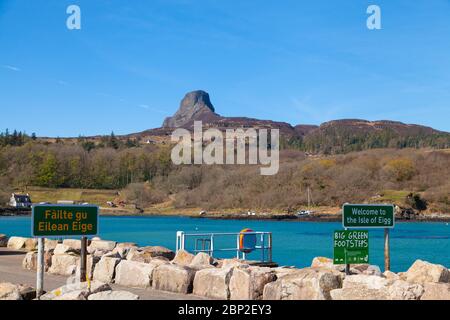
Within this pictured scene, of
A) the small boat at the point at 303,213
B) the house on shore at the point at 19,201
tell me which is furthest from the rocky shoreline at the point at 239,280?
the house on shore at the point at 19,201

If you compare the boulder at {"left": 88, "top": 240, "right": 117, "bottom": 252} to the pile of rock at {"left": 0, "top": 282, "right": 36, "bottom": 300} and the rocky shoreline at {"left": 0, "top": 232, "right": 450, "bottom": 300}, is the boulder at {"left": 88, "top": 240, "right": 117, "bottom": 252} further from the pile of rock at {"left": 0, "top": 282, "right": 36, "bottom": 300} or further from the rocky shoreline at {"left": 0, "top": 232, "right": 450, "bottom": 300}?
the pile of rock at {"left": 0, "top": 282, "right": 36, "bottom": 300}

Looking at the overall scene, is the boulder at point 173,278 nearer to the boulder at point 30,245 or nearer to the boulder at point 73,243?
the boulder at point 73,243

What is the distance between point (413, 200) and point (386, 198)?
7923mm

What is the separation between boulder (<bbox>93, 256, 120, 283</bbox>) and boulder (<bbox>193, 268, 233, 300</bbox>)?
3.31 meters

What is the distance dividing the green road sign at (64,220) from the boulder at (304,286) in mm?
4171

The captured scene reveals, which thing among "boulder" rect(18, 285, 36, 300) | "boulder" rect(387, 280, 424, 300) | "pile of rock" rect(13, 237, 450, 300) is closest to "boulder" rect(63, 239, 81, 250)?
"pile of rock" rect(13, 237, 450, 300)

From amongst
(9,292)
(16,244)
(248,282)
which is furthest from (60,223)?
(16,244)

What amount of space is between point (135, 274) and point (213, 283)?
286 centimetres

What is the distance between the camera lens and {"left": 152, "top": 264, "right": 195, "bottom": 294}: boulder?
51.3 ft

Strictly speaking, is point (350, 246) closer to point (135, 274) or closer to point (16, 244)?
point (135, 274)

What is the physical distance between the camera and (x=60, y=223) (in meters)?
14.0

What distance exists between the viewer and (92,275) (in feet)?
60.8

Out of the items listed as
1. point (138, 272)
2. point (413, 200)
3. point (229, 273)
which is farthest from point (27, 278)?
point (413, 200)
